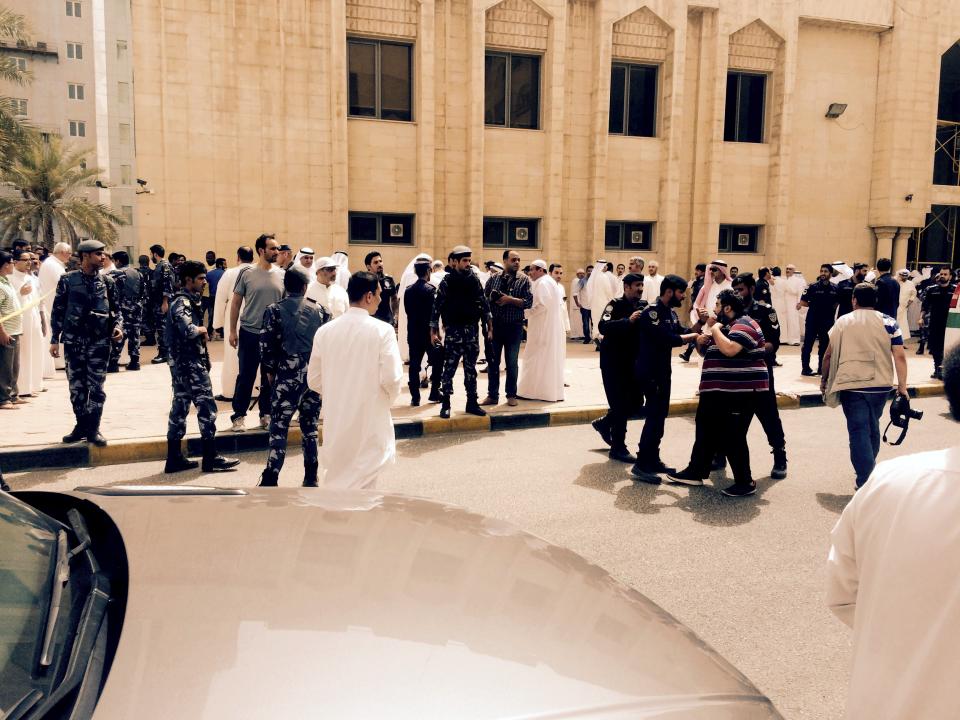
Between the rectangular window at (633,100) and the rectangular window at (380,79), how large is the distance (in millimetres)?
5485

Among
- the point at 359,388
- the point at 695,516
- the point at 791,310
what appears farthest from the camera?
the point at 791,310

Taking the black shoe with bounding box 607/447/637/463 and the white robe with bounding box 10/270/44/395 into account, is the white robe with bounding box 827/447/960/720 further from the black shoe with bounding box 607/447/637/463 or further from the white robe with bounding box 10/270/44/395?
the white robe with bounding box 10/270/44/395

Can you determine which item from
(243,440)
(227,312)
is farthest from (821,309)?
(243,440)

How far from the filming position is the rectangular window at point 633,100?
67.9 ft

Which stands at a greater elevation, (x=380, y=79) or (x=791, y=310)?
(x=380, y=79)

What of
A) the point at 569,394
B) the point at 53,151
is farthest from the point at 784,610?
the point at 53,151

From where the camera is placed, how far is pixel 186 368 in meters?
6.99

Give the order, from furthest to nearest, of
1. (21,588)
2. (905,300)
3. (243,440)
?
(905,300) → (243,440) → (21,588)

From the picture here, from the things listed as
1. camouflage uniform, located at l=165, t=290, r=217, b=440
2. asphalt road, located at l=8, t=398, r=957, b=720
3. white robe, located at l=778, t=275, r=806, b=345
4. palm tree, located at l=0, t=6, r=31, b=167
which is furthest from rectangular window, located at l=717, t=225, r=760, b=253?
palm tree, located at l=0, t=6, r=31, b=167

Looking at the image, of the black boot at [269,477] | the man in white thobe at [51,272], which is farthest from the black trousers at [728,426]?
the man in white thobe at [51,272]

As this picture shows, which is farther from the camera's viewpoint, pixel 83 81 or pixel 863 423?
pixel 83 81

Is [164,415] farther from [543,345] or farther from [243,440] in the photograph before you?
[543,345]

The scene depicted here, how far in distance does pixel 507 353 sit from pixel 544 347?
0.56 meters

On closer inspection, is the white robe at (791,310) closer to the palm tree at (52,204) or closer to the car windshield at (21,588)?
the car windshield at (21,588)
